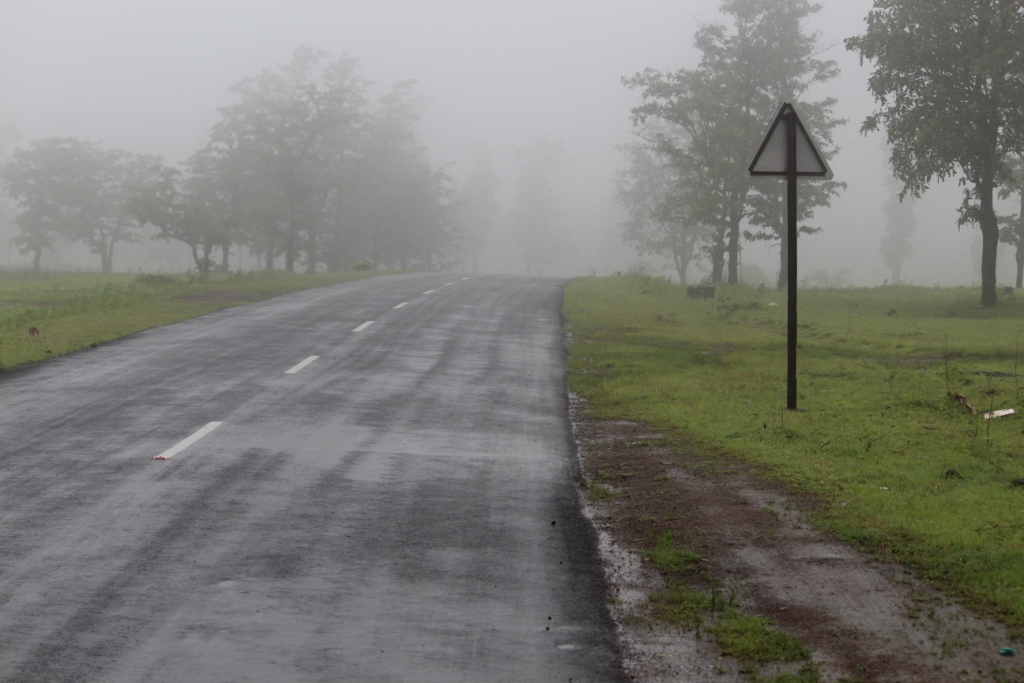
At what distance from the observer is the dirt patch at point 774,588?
4.43 metres

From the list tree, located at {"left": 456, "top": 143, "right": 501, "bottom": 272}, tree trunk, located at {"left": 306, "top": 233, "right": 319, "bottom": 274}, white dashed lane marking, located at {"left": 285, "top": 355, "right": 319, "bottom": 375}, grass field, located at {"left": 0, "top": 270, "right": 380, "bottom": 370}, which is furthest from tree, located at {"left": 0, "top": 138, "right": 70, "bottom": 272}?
white dashed lane marking, located at {"left": 285, "top": 355, "right": 319, "bottom": 375}

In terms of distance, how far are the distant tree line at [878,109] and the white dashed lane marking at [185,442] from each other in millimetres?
23683

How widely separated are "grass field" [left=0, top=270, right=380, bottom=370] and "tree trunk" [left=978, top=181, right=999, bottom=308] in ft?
67.8

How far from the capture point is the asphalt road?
4.59 m

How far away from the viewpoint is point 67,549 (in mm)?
5906

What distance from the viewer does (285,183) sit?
172ft

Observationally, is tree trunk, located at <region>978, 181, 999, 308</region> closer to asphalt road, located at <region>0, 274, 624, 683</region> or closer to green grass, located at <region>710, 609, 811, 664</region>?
asphalt road, located at <region>0, 274, 624, 683</region>

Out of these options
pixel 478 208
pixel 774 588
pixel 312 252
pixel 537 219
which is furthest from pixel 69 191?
pixel 774 588

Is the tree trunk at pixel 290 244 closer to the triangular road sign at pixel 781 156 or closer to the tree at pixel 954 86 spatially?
the tree at pixel 954 86

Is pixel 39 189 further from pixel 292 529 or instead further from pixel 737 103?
pixel 292 529

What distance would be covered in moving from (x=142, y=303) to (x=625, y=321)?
1200 cm

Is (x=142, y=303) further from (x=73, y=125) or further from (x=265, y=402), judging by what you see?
(x=73, y=125)

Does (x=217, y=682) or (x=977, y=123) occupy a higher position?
(x=977, y=123)

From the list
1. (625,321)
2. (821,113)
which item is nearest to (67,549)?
(625,321)
